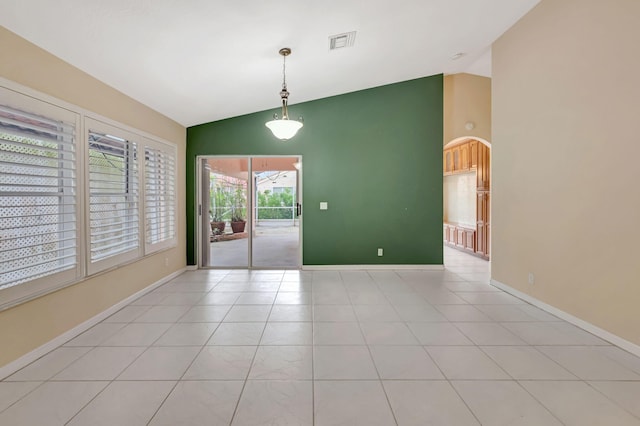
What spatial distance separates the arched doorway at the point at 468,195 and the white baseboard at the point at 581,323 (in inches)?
95.8

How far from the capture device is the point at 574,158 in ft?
10.1

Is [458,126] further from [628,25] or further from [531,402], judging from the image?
[531,402]

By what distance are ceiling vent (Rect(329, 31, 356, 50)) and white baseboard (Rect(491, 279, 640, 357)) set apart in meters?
3.80

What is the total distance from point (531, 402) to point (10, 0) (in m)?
4.21

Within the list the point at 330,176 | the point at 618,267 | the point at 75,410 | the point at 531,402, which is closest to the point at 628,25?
the point at 618,267

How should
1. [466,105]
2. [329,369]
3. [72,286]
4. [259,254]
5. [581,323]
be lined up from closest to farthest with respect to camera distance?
1. [329,369]
2. [72,286]
3. [581,323]
4. [466,105]
5. [259,254]

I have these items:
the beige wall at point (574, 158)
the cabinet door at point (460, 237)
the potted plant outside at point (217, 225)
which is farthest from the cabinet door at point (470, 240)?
the potted plant outside at point (217, 225)

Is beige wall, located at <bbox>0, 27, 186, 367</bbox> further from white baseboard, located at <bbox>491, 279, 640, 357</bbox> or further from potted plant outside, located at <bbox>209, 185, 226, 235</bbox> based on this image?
white baseboard, located at <bbox>491, 279, 640, 357</bbox>

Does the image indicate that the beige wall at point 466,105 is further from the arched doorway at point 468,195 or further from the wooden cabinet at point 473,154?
the wooden cabinet at point 473,154

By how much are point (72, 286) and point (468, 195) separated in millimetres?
7332

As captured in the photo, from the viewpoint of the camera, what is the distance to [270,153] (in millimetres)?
5488

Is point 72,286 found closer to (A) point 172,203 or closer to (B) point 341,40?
(A) point 172,203

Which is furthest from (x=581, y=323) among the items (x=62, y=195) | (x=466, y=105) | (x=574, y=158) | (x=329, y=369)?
(x=62, y=195)

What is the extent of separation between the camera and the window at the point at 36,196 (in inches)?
86.7
